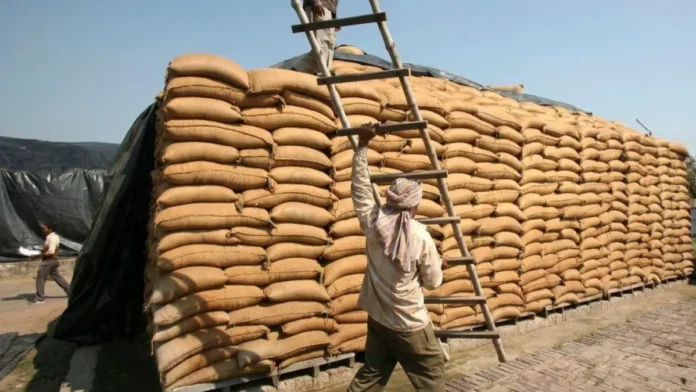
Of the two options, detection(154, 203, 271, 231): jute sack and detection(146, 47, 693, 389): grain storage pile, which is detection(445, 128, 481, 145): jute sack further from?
detection(154, 203, 271, 231): jute sack

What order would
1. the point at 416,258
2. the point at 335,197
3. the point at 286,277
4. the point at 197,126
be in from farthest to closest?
the point at 335,197 → the point at 286,277 → the point at 197,126 → the point at 416,258

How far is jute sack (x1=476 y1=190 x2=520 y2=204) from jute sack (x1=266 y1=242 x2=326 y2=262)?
1.91m

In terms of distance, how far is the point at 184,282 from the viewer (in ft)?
9.51

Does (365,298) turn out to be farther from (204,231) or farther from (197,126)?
(197,126)

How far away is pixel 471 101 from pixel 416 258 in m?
3.05

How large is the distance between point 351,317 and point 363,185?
4.84 feet

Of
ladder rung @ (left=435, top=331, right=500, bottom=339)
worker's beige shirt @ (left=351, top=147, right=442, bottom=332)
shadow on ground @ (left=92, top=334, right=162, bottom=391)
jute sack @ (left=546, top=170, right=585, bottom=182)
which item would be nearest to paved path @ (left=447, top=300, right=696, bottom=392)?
ladder rung @ (left=435, top=331, right=500, bottom=339)

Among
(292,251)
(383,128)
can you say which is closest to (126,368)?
(292,251)

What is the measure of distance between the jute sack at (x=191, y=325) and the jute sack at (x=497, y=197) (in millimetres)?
2750

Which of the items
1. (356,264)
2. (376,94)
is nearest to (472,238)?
(356,264)

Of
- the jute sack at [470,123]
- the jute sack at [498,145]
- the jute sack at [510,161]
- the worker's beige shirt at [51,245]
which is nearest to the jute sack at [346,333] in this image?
the jute sack at [470,123]

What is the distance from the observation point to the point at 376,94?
378 cm

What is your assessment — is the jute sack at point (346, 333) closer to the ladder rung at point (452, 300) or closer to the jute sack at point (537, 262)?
the ladder rung at point (452, 300)

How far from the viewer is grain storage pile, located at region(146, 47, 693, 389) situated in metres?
2.96
